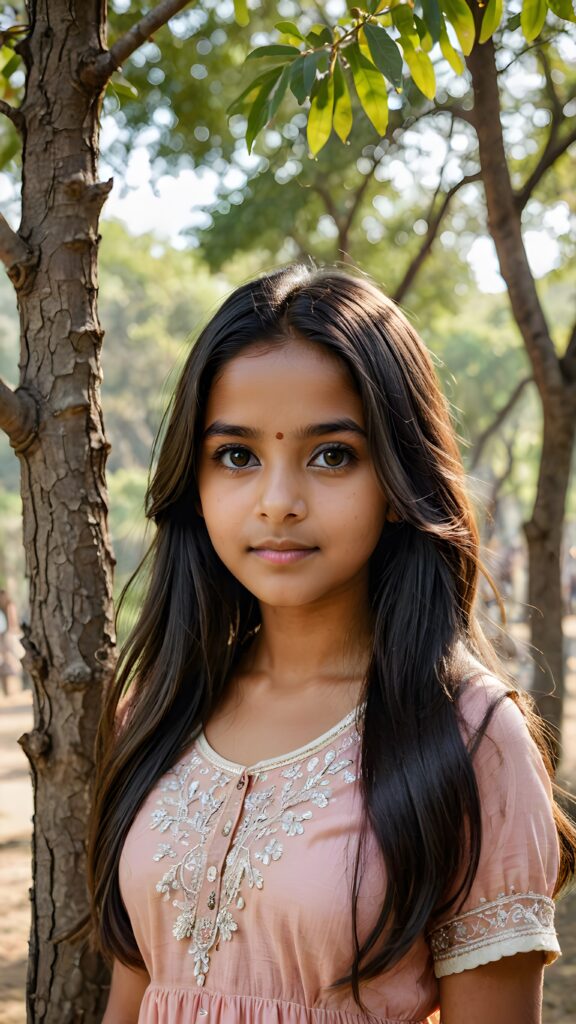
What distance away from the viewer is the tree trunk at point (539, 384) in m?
4.59

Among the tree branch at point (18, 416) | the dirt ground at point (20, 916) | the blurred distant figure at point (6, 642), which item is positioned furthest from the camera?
the blurred distant figure at point (6, 642)

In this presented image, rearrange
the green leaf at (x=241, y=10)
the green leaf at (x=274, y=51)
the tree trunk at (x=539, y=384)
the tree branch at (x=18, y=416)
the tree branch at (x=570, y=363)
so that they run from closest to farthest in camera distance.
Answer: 1. the green leaf at (x=274, y=51)
2. the tree branch at (x=18, y=416)
3. the green leaf at (x=241, y=10)
4. the tree trunk at (x=539, y=384)
5. the tree branch at (x=570, y=363)

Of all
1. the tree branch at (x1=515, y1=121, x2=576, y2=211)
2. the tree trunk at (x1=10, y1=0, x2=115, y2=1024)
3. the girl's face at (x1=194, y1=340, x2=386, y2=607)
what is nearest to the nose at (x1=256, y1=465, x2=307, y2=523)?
the girl's face at (x1=194, y1=340, x2=386, y2=607)

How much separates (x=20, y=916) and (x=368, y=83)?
4672 millimetres

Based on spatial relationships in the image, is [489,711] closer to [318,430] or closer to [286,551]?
[286,551]

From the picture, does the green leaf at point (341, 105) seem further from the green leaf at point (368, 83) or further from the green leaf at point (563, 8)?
the green leaf at point (563, 8)

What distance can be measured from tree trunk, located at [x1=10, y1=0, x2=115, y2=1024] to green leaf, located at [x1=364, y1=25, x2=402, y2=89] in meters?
0.65

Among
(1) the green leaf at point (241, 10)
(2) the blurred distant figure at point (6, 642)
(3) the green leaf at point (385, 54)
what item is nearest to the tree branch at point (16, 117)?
(1) the green leaf at point (241, 10)

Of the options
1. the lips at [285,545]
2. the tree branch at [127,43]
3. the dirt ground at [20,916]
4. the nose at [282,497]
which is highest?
the tree branch at [127,43]

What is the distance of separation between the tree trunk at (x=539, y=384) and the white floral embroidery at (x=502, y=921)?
300cm

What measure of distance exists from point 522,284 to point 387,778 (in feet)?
13.0

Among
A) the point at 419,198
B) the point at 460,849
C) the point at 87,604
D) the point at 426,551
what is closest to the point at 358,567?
the point at 426,551

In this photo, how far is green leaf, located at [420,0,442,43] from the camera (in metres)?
1.65

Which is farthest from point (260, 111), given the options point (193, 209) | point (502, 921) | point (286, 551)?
point (193, 209)
